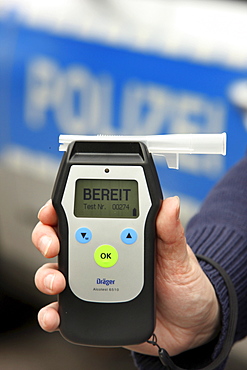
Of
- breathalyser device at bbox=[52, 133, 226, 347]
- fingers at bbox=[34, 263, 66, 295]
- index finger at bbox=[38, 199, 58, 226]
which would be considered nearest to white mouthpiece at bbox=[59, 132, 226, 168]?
breathalyser device at bbox=[52, 133, 226, 347]

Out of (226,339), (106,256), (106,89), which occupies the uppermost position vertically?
(106,89)

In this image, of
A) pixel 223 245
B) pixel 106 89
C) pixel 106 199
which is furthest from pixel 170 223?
pixel 106 89

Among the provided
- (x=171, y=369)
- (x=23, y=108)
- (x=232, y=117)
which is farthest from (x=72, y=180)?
(x=23, y=108)

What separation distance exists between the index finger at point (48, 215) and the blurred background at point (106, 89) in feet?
3.10

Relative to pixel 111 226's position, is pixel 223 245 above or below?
below

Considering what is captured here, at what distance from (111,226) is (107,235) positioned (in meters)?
0.02

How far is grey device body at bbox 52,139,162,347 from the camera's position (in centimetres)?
118

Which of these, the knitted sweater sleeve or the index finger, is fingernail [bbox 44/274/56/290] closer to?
the index finger

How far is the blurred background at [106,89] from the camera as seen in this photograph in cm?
232

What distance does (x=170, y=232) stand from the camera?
120cm

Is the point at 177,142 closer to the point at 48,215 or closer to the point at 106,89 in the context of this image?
the point at 48,215

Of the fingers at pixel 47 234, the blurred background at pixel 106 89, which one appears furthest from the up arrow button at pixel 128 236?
the blurred background at pixel 106 89

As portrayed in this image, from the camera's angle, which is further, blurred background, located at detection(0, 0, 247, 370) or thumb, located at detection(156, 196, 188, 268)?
blurred background, located at detection(0, 0, 247, 370)

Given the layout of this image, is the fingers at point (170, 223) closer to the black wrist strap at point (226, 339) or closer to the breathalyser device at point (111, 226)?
the breathalyser device at point (111, 226)
